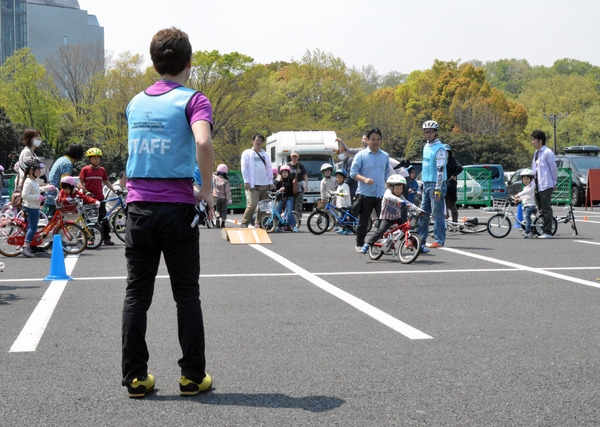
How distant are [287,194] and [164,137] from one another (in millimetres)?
12785

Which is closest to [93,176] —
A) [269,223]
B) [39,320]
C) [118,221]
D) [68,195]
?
[68,195]

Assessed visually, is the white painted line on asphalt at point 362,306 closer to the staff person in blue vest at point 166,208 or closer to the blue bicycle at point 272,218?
the staff person in blue vest at point 166,208

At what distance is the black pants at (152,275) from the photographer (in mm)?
4027

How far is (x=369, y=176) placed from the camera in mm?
11656

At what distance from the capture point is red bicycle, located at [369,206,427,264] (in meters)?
10.4

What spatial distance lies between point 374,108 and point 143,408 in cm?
6992

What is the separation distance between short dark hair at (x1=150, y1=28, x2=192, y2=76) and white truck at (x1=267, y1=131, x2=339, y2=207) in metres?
24.5

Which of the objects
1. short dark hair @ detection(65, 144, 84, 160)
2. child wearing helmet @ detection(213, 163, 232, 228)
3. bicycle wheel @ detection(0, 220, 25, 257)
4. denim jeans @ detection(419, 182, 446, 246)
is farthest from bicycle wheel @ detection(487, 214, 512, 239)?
bicycle wheel @ detection(0, 220, 25, 257)

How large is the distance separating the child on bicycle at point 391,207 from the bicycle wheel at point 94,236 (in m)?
5.02

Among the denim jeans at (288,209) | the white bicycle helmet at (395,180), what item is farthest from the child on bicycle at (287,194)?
the white bicycle helmet at (395,180)

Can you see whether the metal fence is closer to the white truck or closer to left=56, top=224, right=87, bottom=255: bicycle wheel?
the white truck

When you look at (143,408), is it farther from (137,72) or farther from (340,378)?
(137,72)

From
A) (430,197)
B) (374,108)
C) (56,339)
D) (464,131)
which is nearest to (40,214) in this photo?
(430,197)

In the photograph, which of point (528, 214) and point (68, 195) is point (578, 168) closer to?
point (528, 214)
